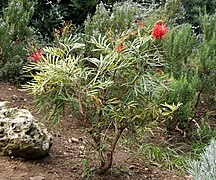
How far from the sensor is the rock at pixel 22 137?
394 cm

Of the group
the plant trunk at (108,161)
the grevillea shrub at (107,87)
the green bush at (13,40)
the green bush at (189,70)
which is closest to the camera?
the grevillea shrub at (107,87)

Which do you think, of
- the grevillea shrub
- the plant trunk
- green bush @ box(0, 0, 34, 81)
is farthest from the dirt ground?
green bush @ box(0, 0, 34, 81)

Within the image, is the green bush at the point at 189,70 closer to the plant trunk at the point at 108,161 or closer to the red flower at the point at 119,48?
the plant trunk at the point at 108,161

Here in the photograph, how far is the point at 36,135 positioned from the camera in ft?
13.1

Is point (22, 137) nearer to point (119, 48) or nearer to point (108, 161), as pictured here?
point (108, 161)

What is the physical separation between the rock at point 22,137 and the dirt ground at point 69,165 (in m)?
0.09

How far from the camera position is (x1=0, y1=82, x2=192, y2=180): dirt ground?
3.94 metres

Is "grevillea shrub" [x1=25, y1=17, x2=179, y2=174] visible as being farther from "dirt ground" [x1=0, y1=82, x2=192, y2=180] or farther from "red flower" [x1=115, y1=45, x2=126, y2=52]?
"dirt ground" [x1=0, y1=82, x2=192, y2=180]

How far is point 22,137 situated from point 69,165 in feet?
1.66

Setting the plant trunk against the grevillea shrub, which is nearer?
the grevillea shrub

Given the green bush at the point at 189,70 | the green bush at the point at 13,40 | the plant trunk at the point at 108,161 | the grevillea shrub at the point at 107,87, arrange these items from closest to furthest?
the grevillea shrub at the point at 107,87 → the plant trunk at the point at 108,161 → the green bush at the point at 189,70 → the green bush at the point at 13,40

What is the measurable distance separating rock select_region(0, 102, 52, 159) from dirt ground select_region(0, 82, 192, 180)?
9 centimetres

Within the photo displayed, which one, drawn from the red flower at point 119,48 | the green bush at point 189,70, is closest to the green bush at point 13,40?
the green bush at point 189,70

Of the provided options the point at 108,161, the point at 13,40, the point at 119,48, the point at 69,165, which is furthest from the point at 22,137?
the point at 13,40
